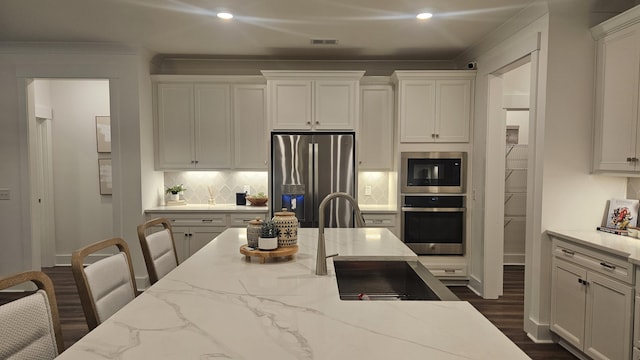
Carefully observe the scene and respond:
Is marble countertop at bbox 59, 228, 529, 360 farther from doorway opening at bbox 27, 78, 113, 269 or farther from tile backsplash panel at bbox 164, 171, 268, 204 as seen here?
doorway opening at bbox 27, 78, 113, 269

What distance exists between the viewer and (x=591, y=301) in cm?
262

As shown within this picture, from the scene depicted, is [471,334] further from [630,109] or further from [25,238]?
[25,238]

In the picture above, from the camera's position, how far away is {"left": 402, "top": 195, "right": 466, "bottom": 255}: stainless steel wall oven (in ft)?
14.6

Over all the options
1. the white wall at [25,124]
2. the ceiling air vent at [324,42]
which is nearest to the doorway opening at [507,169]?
the ceiling air vent at [324,42]

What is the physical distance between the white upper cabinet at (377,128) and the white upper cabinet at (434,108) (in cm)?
23

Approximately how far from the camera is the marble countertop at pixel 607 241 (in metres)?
2.33

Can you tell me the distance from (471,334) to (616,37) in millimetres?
2770

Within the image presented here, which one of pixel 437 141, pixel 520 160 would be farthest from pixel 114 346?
pixel 520 160

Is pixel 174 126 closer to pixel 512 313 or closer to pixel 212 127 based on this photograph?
pixel 212 127

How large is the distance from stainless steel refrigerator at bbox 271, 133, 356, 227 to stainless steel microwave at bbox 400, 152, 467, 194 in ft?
2.21

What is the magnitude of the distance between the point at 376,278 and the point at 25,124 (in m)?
4.33

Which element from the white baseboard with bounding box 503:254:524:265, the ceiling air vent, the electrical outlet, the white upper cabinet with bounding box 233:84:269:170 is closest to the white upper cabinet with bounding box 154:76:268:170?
the white upper cabinet with bounding box 233:84:269:170

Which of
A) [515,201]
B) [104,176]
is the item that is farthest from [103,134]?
[515,201]

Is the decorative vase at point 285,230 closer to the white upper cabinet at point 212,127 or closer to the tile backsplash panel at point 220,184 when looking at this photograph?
the white upper cabinet at point 212,127
